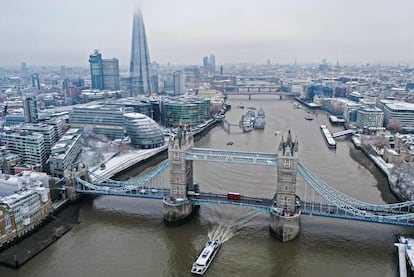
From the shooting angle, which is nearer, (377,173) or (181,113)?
(377,173)

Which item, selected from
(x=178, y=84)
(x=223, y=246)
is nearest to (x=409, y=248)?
(x=223, y=246)

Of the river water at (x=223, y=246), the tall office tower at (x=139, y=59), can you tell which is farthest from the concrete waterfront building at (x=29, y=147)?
the tall office tower at (x=139, y=59)

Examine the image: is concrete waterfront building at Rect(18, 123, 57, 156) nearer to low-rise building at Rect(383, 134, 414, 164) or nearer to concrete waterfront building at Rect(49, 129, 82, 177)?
concrete waterfront building at Rect(49, 129, 82, 177)

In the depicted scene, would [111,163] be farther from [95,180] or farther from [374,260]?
[374,260]

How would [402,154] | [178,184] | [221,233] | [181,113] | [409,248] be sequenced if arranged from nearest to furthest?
[409,248]
[221,233]
[178,184]
[402,154]
[181,113]

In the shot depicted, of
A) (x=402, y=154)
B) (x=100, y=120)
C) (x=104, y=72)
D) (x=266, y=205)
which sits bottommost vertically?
(x=266, y=205)

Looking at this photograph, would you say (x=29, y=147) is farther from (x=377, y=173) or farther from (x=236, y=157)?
(x=377, y=173)

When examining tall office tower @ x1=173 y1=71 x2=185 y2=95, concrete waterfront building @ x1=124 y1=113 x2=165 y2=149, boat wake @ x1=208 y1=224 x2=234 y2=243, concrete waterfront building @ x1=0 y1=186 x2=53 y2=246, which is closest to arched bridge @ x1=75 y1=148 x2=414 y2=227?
boat wake @ x1=208 y1=224 x2=234 y2=243

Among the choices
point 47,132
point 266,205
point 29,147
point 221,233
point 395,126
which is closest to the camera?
point 221,233
